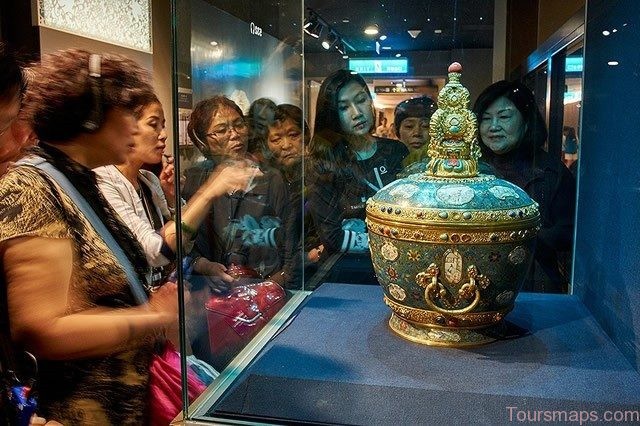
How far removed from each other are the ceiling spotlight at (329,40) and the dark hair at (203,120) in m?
0.33

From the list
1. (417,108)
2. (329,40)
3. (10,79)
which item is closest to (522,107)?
(417,108)

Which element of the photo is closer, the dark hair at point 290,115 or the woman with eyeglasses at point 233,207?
the woman with eyeglasses at point 233,207

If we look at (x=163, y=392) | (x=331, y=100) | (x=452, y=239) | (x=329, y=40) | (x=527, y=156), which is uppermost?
(x=329, y=40)

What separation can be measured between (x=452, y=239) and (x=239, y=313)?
407 millimetres

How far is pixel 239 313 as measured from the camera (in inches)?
42.4

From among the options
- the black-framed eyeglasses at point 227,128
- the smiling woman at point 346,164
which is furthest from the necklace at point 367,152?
the black-framed eyeglasses at point 227,128

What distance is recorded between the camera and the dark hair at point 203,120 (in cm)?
86

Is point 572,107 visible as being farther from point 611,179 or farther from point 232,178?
point 232,178

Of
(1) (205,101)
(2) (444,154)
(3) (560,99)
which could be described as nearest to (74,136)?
(1) (205,101)

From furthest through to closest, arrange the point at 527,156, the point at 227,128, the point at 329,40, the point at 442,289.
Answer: the point at 329,40, the point at 527,156, the point at 227,128, the point at 442,289

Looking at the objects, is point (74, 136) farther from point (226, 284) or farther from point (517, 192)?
point (517, 192)

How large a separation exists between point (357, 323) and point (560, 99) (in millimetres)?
555

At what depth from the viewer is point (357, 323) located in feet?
3.58

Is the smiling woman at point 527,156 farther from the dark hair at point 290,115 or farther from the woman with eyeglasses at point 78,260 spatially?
the woman with eyeglasses at point 78,260
